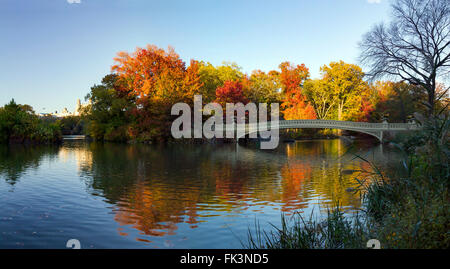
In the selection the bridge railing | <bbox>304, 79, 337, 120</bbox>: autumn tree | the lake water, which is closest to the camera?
the lake water

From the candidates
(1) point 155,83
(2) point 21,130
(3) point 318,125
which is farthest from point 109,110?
(3) point 318,125

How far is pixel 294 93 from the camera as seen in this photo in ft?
165

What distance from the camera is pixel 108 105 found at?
40656mm

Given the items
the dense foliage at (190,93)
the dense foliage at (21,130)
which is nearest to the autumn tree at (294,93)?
the dense foliage at (190,93)

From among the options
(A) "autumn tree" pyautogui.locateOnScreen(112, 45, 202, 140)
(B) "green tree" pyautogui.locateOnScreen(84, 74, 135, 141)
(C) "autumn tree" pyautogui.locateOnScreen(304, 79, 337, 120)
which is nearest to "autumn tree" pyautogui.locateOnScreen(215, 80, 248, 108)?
(A) "autumn tree" pyautogui.locateOnScreen(112, 45, 202, 140)

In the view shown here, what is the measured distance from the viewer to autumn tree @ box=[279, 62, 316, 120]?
151 feet

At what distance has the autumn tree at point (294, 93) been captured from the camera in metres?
45.9

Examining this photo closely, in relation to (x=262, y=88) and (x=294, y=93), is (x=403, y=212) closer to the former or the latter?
(x=262, y=88)

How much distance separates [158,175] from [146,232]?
698 cm

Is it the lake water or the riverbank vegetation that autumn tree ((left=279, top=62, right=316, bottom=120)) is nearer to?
the lake water

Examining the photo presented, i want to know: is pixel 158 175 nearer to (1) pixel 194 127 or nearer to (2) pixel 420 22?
(2) pixel 420 22
